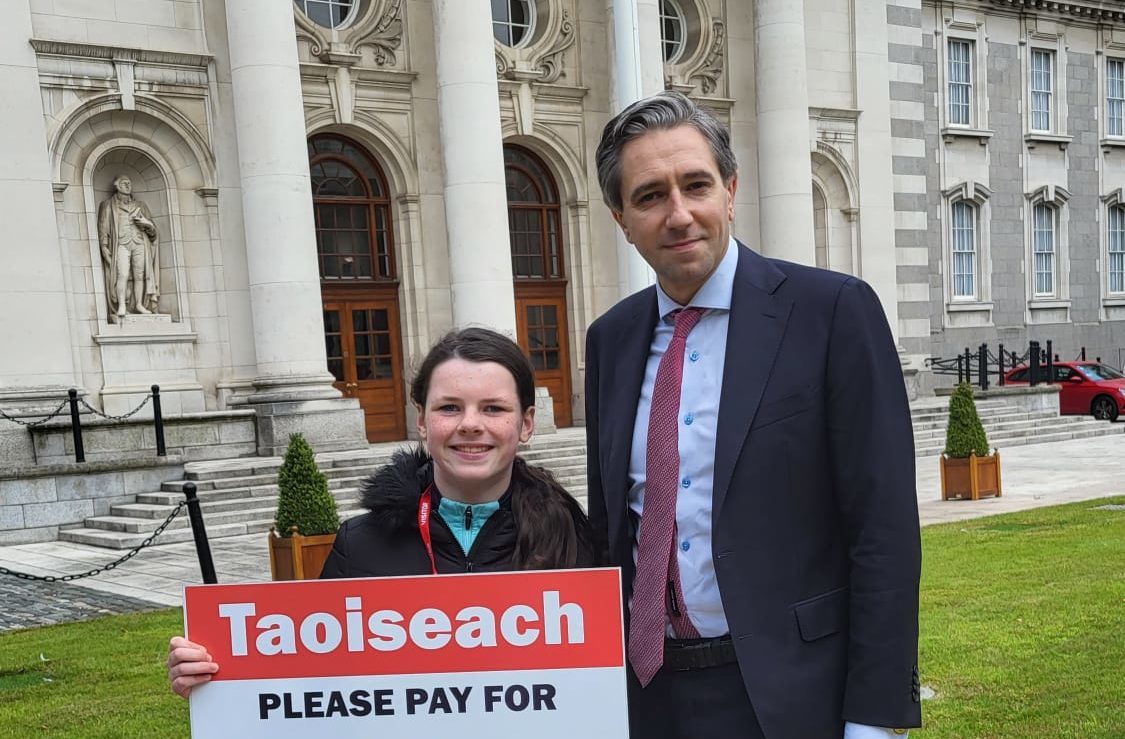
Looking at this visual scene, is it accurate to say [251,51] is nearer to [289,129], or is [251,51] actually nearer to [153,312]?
[289,129]

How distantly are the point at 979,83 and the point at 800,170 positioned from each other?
11.7 m

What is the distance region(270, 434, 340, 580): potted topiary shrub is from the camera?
9.70 metres

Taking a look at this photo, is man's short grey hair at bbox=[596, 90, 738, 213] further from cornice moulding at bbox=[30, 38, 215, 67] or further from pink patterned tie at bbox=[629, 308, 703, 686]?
cornice moulding at bbox=[30, 38, 215, 67]

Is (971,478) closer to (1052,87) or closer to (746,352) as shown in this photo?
(746,352)

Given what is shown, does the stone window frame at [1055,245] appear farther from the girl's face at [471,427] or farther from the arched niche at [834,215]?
the girl's face at [471,427]

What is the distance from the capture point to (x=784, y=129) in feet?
76.9

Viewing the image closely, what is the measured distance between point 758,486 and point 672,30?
24101mm

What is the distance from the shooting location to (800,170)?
23562 millimetres

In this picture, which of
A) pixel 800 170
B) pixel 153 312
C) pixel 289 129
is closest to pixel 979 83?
pixel 800 170

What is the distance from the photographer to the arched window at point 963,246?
31.3 m

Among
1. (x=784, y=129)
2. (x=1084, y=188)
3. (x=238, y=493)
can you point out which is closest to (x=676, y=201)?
(x=238, y=493)

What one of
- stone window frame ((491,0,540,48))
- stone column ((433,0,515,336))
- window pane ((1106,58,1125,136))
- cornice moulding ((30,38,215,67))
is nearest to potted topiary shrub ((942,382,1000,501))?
stone column ((433,0,515,336))

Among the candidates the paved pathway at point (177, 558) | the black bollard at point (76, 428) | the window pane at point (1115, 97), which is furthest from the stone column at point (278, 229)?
the window pane at point (1115, 97)

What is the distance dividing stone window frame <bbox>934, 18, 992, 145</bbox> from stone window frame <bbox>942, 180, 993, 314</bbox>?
5.26 ft
